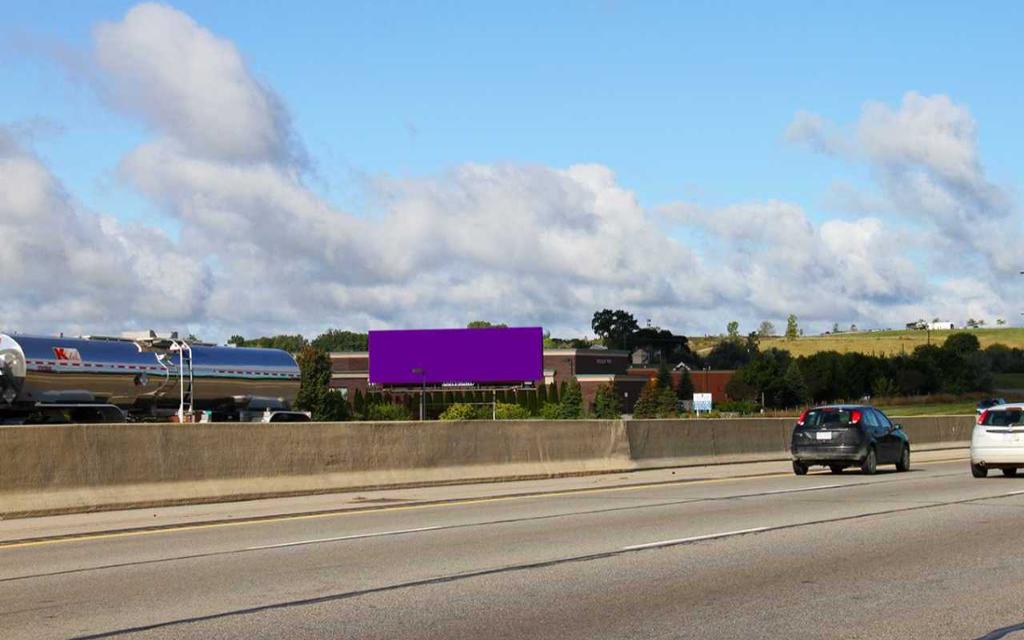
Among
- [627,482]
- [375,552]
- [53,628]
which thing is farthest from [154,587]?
[627,482]

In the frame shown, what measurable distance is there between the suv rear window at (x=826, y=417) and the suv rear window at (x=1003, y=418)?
10.2 ft

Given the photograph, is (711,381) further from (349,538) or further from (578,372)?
(349,538)

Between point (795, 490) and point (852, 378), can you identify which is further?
point (852, 378)

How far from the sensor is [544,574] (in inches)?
492

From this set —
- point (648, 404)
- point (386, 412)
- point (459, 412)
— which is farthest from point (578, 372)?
point (386, 412)

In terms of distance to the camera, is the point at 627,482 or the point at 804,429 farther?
the point at 804,429

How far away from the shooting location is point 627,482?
26062 millimetres

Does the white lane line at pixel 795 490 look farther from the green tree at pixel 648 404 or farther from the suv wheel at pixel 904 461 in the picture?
the green tree at pixel 648 404

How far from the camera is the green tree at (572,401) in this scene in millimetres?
124188

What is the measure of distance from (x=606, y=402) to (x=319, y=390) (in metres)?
32.3

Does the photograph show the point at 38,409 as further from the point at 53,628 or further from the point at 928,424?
the point at 928,424

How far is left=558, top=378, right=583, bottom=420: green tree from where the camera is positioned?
12419cm

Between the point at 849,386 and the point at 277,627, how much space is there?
14575cm

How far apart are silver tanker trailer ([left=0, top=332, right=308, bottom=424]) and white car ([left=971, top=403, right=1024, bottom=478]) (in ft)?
61.0
